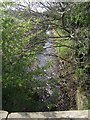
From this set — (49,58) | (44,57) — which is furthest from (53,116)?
(49,58)

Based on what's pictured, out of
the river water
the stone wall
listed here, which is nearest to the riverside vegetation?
the river water

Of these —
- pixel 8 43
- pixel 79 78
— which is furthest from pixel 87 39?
pixel 8 43

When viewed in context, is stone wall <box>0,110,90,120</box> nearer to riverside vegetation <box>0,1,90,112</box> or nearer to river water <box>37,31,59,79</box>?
riverside vegetation <box>0,1,90,112</box>

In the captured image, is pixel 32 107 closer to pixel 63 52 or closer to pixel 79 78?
pixel 79 78

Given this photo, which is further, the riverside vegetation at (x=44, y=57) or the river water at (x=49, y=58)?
the river water at (x=49, y=58)

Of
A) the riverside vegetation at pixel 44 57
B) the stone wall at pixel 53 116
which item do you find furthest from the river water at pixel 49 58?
the stone wall at pixel 53 116

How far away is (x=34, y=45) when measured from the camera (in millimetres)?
3621

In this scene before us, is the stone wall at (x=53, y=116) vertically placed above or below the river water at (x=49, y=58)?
below

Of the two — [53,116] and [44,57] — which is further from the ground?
[44,57]

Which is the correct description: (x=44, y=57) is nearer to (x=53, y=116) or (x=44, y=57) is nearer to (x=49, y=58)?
(x=49, y=58)

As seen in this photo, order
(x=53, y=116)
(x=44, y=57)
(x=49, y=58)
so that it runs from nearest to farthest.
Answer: (x=53, y=116)
(x=44, y=57)
(x=49, y=58)

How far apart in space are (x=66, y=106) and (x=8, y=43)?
3.80 feet

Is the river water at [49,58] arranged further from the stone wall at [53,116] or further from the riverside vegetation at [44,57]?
the stone wall at [53,116]

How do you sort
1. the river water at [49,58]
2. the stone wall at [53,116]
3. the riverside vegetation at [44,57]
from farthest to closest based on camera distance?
the river water at [49,58], the riverside vegetation at [44,57], the stone wall at [53,116]
